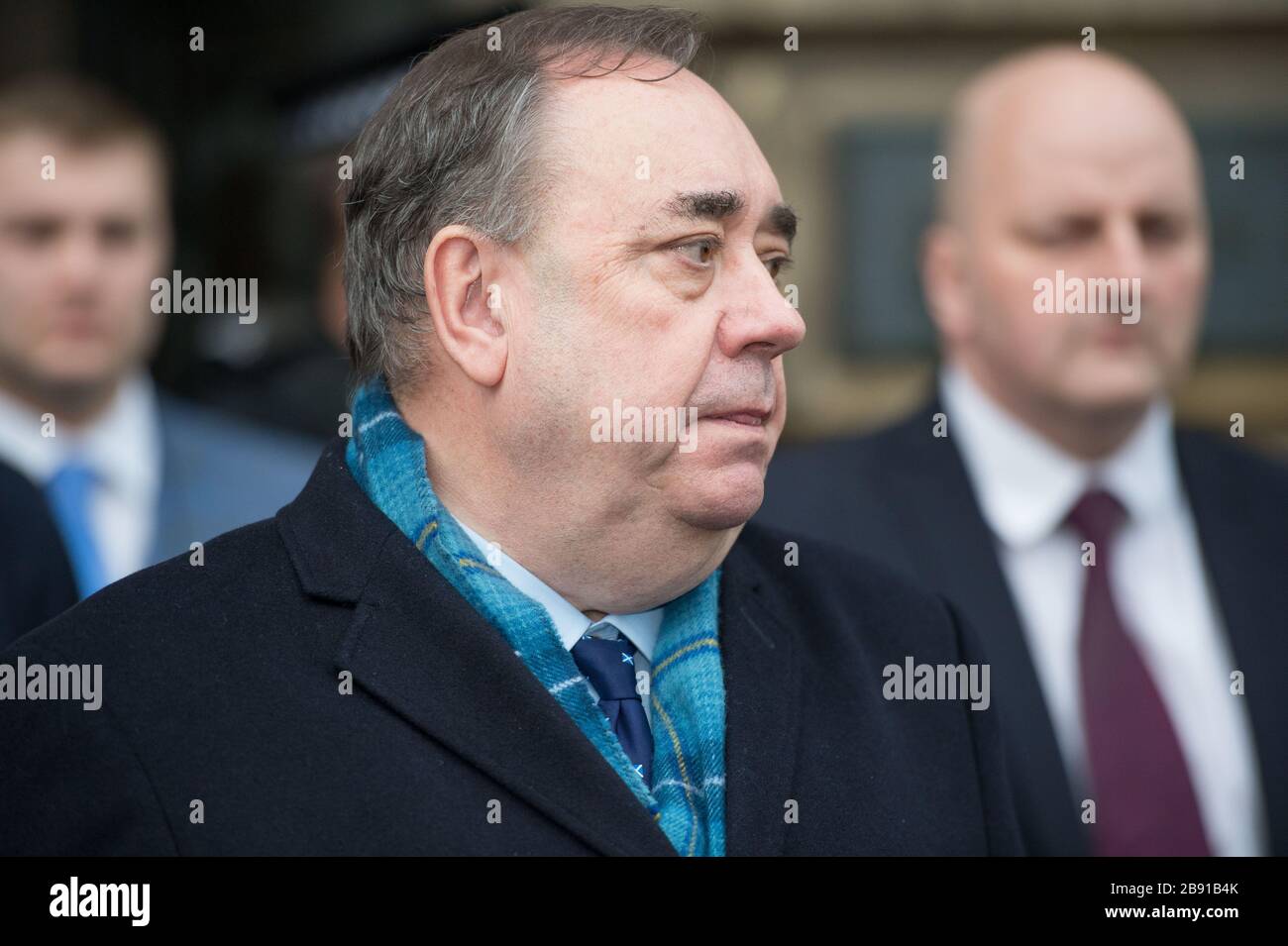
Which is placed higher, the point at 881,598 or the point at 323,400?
the point at 323,400

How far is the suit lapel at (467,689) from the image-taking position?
2326 millimetres

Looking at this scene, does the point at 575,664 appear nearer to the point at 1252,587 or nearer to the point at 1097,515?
the point at 1097,515

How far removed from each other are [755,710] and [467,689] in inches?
18.5

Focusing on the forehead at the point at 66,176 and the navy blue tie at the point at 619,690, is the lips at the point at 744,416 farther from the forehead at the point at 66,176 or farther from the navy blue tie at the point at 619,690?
the forehead at the point at 66,176

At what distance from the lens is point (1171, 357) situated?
3.81 metres

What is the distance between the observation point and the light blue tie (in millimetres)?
4047

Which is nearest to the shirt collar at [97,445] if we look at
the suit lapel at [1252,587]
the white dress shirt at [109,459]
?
the white dress shirt at [109,459]

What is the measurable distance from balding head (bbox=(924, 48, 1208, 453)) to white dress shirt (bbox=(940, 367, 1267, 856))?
0.08m

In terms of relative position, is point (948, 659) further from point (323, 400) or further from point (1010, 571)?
point (323, 400)

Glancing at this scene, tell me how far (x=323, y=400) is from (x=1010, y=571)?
2254 mm

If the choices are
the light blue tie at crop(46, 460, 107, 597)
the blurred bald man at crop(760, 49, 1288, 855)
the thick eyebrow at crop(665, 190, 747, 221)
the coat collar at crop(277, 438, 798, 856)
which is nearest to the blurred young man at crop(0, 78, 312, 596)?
the light blue tie at crop(46, 460, 107, 597)

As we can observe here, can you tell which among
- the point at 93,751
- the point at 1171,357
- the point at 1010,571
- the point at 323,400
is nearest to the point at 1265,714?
the point at 1010,571

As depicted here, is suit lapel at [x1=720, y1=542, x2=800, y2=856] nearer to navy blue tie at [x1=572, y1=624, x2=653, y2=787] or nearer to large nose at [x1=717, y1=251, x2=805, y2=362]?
navy blue tie at [x1=572, y1=624, x2=653, y2=787]

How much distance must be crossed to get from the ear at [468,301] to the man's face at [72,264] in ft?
6.68
